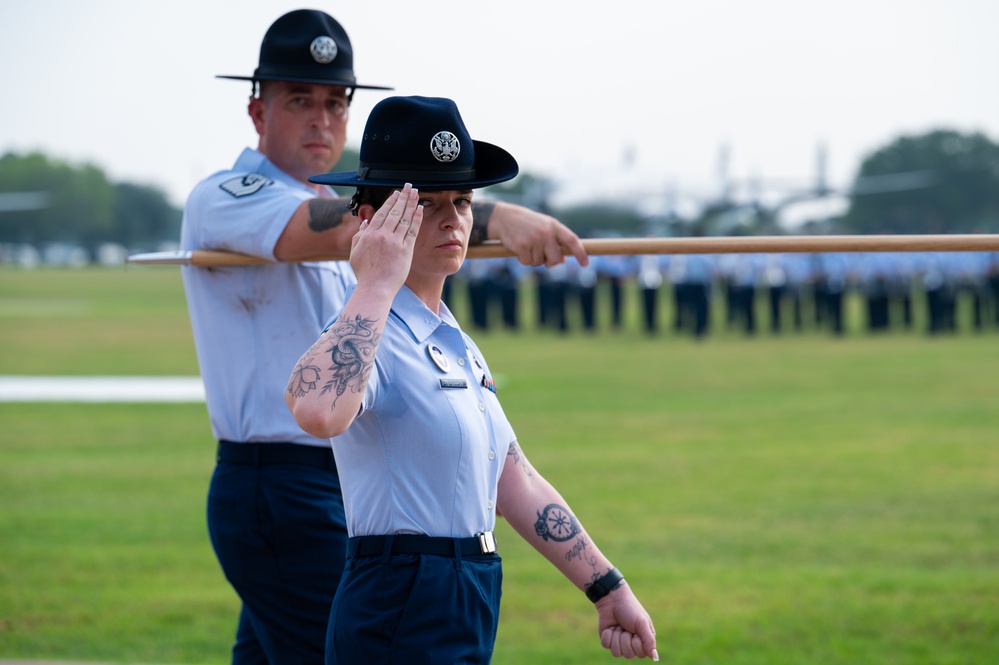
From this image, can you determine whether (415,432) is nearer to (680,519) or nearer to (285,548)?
(285,548)

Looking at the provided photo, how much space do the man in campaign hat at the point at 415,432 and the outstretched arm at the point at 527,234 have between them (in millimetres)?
516

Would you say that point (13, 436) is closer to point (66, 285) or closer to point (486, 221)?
point (486, 221)

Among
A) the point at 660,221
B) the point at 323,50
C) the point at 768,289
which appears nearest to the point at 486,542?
the point at 323,50

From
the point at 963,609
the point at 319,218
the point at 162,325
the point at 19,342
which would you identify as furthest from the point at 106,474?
the point at 162,325

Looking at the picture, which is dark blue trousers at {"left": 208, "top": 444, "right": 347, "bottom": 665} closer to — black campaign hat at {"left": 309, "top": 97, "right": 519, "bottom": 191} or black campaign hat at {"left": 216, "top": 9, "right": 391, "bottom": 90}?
black campaign hat at {"left": 309, "top": 97, "right": 519, "bottom": 191}

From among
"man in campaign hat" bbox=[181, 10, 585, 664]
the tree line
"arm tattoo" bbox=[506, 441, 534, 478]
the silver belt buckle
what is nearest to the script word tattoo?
the silver belt buckle

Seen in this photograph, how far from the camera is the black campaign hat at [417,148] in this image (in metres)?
2.72

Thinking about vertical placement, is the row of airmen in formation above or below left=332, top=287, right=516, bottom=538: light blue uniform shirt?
below

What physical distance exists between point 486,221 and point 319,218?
46cm

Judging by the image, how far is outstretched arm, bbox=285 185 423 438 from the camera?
7.96 ft

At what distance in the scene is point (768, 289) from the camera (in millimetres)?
30797

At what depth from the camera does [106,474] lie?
11.0 metres

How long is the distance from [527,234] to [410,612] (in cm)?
114

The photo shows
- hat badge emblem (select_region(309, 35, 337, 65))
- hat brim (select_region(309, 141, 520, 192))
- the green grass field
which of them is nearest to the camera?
hat brim (select_region(309, 141, 520, 192))
